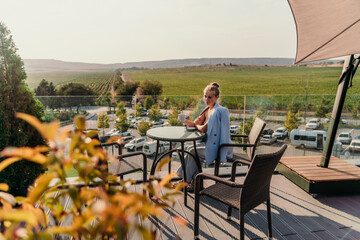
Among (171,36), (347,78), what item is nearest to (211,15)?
(171,36)

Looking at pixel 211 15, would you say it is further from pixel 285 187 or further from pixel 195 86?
pixel 285 187

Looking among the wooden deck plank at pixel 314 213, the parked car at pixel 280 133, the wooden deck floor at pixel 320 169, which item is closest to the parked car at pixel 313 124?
the parked car at pixel 280 133

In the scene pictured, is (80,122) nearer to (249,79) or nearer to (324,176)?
(324,176)

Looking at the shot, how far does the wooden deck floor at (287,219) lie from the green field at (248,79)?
43.2 metres

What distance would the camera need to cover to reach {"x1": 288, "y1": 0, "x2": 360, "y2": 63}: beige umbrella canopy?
235 centimetres

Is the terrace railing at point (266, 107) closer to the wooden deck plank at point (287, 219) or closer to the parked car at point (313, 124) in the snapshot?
the parked car at point (313, 124)

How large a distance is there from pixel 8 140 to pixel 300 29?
353 cm

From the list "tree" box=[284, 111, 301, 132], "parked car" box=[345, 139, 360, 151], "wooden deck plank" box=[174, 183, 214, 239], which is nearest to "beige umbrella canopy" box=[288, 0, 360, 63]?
"wooden deck plank" box=[174, 183, 214, 239]

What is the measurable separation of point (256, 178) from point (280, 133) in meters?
10.2

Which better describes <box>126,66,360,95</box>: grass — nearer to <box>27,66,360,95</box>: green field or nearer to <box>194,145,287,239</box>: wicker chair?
<box>27,66,360,95</box>: green field

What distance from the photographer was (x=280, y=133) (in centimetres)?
1118

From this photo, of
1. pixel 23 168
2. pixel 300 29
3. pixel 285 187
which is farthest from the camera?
pixel 285 187

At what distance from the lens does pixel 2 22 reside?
309 centimetres

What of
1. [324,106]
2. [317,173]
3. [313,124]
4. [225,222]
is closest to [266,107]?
[313,124]
